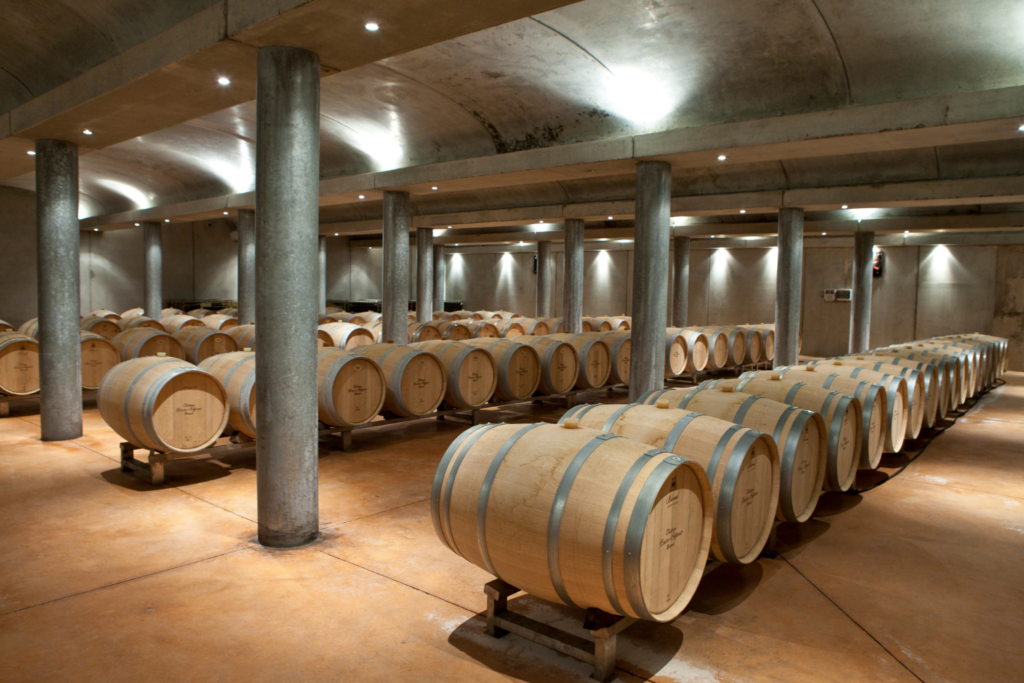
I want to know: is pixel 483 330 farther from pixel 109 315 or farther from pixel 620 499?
pixel 620 499

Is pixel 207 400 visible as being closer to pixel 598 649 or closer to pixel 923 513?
pixel 598 649

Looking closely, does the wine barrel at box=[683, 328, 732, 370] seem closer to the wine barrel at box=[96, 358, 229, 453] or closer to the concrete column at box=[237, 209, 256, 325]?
the wine barrel at box=[96, 358, 229, 453]

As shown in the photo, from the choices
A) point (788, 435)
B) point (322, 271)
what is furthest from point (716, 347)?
point (322, 271)

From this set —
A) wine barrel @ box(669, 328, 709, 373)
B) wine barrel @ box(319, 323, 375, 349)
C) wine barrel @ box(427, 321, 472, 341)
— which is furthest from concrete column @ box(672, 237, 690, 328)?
wine barrel @ box(319, 323, 375, 349)

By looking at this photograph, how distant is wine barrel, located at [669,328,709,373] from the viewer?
12359mm

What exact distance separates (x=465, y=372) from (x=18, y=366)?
5681mm

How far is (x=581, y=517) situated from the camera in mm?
2850

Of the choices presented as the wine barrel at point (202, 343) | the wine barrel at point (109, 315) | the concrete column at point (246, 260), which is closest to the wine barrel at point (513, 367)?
the wine barrel at point (202, 343)

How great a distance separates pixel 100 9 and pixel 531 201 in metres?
10.9

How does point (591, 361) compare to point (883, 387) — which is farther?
point (591, 361)

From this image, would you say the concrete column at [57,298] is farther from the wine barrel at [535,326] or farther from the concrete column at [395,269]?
the wine barrel at [535,326]

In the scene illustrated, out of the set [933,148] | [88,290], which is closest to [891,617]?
[933,148]

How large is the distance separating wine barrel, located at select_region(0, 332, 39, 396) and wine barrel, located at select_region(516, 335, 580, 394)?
6.35m

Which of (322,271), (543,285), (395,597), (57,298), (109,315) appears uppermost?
(322,271)
